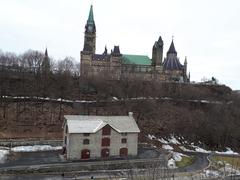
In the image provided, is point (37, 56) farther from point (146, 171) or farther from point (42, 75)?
point (146, 171)

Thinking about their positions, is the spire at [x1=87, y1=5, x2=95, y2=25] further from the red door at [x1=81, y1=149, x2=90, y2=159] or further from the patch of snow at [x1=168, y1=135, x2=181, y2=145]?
the red door at [x1=81, y1=149, x2=90, y2=159]

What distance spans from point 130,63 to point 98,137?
49941mm

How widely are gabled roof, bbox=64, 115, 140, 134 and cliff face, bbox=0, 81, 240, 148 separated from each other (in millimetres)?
10749

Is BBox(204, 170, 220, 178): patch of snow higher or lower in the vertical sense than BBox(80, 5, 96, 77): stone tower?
lower

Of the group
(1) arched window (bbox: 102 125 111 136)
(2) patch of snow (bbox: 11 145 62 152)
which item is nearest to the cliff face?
(2) patch of snow (bbox: 11 145 62 152)

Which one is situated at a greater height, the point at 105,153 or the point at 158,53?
the point at 158,53

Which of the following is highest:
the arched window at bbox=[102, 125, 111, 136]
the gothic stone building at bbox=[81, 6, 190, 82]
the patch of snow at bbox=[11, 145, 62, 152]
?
the gothic stone building at bbox=[81, 6, 190, 82]

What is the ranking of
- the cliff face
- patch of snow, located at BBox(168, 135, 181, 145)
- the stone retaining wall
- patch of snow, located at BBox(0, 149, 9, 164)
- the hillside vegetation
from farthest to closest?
patch of snow, located at BBox(168, 135, 181, 145) → the hillside vegetation → the cliff face → the stone retaining wall → patch of snow, located at BBox(0, 149, 9, 164)

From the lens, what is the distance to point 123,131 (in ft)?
128

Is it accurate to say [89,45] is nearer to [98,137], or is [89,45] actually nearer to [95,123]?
[95,123]

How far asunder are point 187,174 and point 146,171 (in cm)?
447

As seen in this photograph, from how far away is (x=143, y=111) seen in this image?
196 ft

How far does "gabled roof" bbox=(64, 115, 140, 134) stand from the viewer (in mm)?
37438

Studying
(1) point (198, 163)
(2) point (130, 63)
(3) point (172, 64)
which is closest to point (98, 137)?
(1) point (198, 163)
